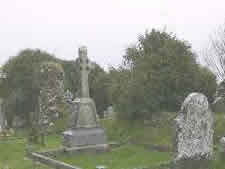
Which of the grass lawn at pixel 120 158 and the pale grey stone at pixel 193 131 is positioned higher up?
the pale grey stone at pixel 193 131

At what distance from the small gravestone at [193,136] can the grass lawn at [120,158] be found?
2397mm

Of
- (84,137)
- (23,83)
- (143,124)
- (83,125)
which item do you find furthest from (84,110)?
(23,83)

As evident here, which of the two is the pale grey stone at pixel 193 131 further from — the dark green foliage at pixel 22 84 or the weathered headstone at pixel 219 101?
the dark green foliage at pixel 22 84

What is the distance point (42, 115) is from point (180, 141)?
82.2ft

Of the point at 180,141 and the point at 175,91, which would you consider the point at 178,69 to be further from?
the point at 180,141

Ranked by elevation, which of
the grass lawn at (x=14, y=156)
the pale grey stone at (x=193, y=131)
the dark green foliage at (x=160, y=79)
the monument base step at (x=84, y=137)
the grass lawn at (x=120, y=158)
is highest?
the dark green foliage at (x=160, y=79)

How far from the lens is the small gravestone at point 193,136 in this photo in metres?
10.7

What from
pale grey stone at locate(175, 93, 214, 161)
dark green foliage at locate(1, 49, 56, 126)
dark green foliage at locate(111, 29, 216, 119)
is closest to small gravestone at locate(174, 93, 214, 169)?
pale grey stone at locate(175, 93, 214, 161)

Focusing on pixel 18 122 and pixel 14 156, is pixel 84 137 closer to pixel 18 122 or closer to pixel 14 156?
pixel 14 156

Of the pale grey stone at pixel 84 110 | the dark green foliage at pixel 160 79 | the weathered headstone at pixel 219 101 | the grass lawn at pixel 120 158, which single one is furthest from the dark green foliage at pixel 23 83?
the grass lawn at pixel 120 158

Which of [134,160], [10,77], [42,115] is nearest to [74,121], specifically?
[134,160]

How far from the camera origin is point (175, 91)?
817 inches

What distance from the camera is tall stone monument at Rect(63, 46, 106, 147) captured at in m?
16.5

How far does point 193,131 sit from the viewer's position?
425 inches
